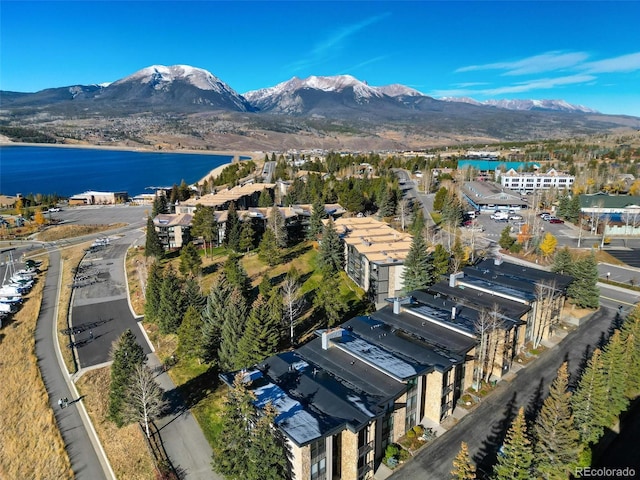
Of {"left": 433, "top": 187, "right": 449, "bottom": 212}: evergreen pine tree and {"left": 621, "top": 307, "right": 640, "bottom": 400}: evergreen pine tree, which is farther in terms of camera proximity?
{"left": 433, "top": 187, "right": 449, "bottom": 212}: evergreen pine tree

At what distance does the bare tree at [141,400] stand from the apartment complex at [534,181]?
110658 mm

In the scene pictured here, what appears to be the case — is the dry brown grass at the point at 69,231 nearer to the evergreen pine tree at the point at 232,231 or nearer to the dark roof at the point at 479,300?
the evergreen pine tree at the point at 232,231

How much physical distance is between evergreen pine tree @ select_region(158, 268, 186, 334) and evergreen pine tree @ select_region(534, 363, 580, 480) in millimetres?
30801

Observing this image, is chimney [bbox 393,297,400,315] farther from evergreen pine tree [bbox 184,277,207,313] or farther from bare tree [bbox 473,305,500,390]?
evergreen pine tree [bbox 184,277,207,313]

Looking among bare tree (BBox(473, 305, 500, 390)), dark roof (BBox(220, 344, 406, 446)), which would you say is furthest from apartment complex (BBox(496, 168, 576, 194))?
dark roof (BBox(220, 344, 406, 446))

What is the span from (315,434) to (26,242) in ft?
276

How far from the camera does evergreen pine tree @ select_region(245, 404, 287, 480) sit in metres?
19.2

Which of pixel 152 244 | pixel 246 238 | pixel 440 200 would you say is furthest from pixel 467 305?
pixel 440 200

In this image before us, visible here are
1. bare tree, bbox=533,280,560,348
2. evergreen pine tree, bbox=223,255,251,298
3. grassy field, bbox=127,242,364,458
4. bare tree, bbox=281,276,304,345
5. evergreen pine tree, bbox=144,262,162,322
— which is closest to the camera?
grassy field, bbox=127,242,364,458

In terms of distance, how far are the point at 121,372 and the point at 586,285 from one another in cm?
4453

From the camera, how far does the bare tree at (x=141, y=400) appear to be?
26.1 metres

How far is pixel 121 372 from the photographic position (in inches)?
1105

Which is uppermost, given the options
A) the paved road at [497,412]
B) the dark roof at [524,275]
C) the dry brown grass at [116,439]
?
the dark roof at [524,275]

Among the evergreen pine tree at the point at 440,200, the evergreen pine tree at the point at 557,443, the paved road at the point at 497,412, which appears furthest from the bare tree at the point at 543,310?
the evergreen pine tree at the point at 440,200
